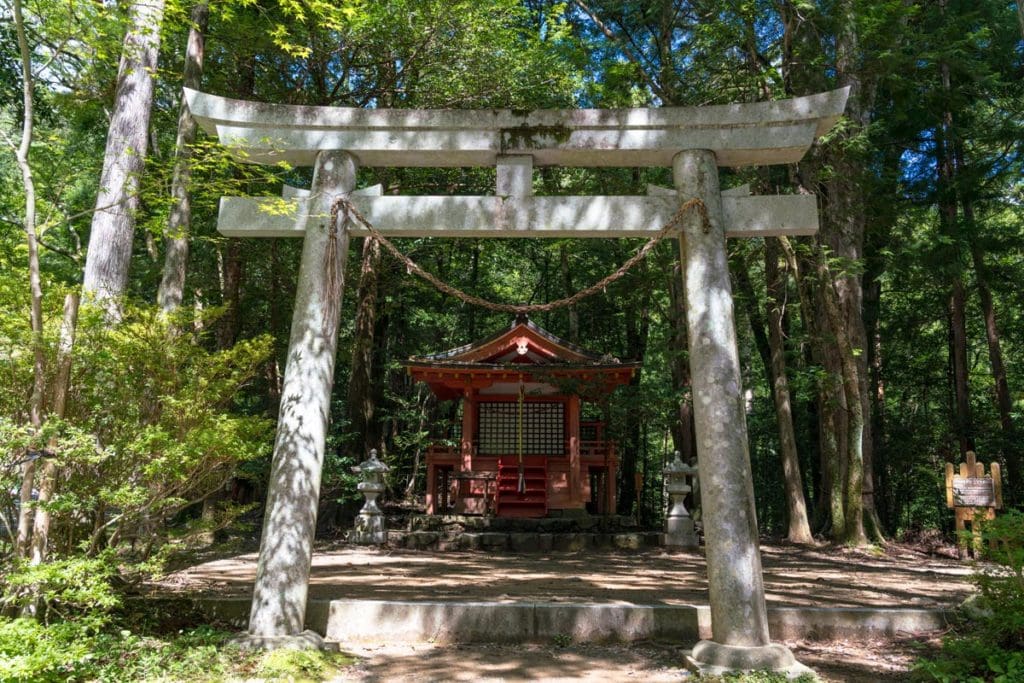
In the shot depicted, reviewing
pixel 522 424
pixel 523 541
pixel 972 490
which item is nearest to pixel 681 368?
pixel 522 424

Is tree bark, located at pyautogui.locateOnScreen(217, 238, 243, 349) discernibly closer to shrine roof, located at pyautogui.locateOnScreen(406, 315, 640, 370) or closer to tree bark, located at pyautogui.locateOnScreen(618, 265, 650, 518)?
shrine roof, located at pyautogui.locateOnScreen(406, 315, 640, 370)

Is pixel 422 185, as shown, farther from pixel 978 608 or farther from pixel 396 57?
pixel 978 608

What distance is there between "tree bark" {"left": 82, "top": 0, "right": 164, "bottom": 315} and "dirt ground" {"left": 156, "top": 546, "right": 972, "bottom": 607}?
3189 millimetres

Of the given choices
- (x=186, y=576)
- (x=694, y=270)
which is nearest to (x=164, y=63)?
(x=186, y=576)

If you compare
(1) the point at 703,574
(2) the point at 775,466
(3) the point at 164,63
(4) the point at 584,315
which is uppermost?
(3) the point at 164,63

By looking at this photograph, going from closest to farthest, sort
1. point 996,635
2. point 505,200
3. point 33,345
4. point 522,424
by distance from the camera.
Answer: point 996,635 → point 33,345 → point 505,200 → point 522,424

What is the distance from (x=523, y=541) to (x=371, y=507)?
2845 mm

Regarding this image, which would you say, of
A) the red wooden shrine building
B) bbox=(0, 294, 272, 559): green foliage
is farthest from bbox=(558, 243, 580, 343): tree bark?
bbox=(0, 294, 272, 559): green foliage

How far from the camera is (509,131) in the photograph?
5535 millimetres

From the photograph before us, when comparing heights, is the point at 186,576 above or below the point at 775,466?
below

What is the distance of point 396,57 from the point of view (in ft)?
39.8

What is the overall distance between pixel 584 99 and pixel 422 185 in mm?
3914

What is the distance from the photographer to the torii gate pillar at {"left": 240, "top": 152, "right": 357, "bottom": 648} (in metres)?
4.72

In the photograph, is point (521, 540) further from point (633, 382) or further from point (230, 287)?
point (633, 382)
